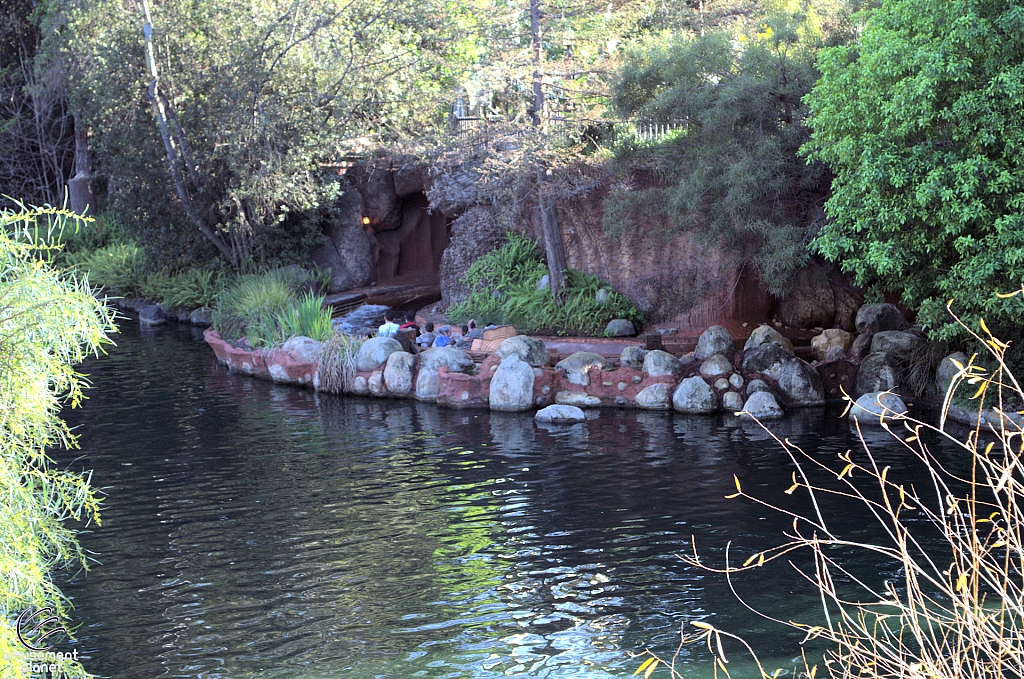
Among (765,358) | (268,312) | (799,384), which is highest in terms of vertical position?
(268,312)

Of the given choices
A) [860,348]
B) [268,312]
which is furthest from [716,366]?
[268,312]

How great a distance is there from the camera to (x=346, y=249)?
2381 centimetres

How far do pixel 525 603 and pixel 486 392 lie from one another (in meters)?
7.05

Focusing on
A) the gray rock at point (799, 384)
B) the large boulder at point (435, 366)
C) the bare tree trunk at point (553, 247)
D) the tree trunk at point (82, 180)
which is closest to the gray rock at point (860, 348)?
the gray rock at point (799, 384)

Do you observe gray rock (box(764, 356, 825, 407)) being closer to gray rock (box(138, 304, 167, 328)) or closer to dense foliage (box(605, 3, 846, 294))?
dense foliage (box(605, 3, 846, 294))

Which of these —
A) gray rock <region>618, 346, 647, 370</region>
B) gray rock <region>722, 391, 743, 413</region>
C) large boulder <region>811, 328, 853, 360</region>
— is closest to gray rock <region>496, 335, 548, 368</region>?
gray rock <region>618, 346, 647, 370</region>

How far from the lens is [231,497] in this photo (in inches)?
402

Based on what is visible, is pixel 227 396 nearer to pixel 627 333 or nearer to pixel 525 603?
pixel 627 333

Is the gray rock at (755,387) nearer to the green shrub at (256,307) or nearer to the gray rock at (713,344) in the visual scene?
the gray rock at (713,344)

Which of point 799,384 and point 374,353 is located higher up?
point 374,353

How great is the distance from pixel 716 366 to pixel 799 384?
44.1 inches

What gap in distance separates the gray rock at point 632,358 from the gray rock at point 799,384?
74.1 inches

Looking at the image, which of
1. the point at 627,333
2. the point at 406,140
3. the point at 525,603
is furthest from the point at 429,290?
the point at 525,603

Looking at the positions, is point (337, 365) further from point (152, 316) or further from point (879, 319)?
point (152, 316)
